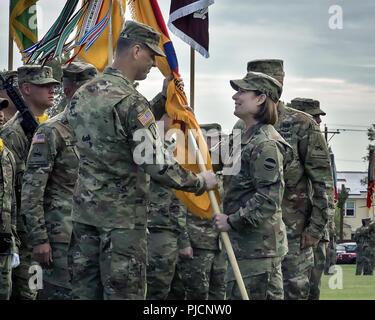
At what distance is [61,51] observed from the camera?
39.5ft

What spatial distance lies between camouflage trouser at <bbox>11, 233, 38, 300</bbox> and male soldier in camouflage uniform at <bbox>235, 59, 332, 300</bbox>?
7.28ft

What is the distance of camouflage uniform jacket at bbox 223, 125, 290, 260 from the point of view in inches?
339

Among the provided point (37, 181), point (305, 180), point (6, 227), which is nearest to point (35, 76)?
point (37, 181)

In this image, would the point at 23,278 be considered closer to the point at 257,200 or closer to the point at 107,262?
the point at 107,262

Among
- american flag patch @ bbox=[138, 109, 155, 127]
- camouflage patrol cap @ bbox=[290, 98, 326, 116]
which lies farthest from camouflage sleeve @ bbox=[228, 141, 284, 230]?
camouflage patrol cap @ bbox=[290, 98, 326, 116]

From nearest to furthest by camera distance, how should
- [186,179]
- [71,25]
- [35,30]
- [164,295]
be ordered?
[186,179] → [164,295] → [71,25] → [35,30]

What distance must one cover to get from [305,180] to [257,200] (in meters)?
2.19

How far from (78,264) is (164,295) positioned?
321 centimetres

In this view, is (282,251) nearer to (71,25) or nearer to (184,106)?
(184,106)

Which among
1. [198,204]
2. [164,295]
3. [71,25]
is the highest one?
[71,25]

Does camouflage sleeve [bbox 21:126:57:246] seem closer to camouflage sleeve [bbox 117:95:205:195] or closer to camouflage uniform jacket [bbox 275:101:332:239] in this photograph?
camouflage sleeve [bbox 117:95:205:195]

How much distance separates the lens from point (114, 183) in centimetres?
815

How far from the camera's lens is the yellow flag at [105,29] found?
1227cm
